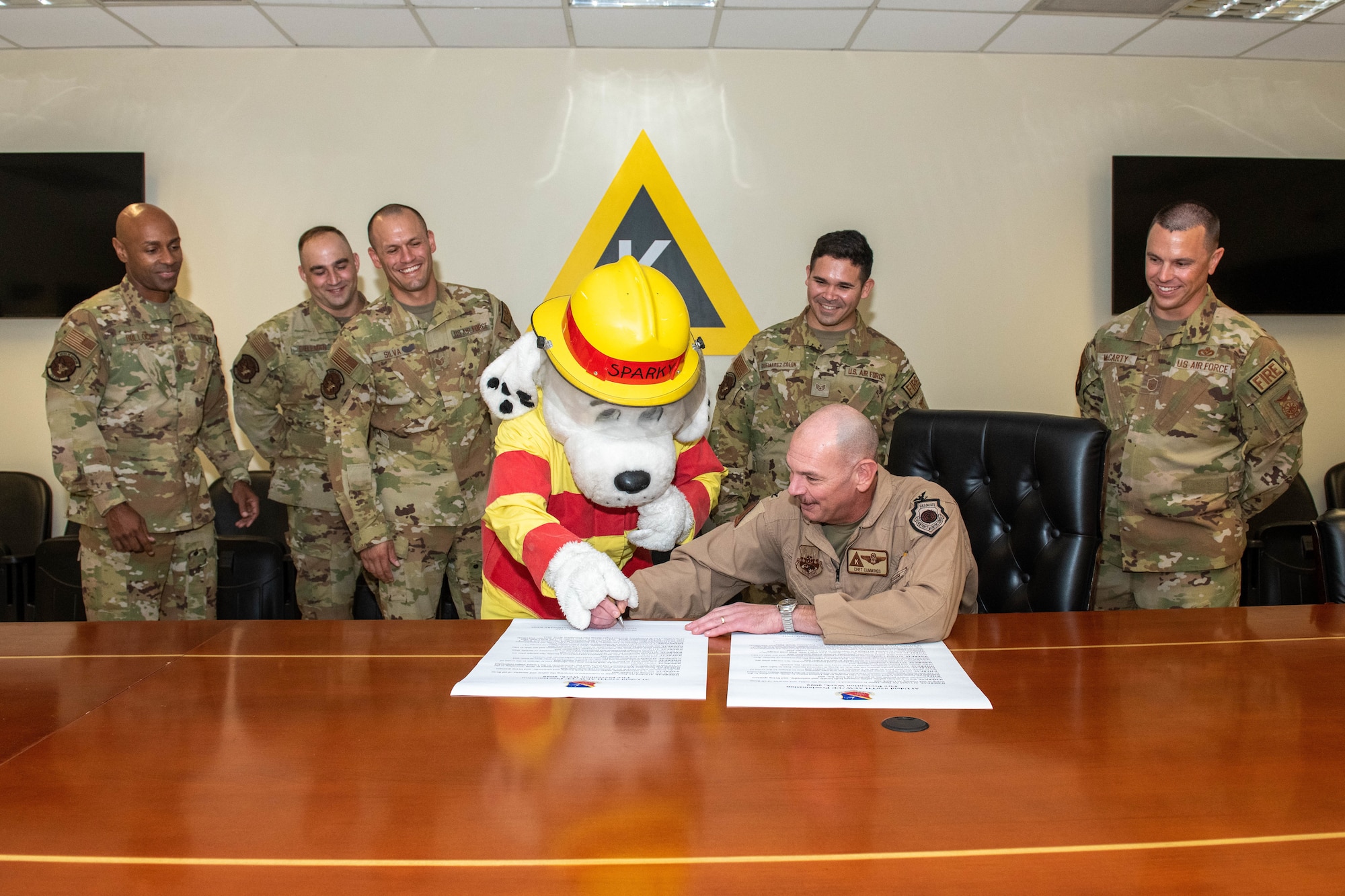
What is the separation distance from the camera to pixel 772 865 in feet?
3.06

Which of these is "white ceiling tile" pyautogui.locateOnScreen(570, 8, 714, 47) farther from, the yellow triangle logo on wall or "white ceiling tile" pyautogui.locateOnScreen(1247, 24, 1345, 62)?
"white ceiling tile" pyautogui.locateOnScreen(1247, 24, 1345, 62)

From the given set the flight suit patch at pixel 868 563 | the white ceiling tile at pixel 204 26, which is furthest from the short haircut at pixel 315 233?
the flight suit patch at pixel 868 563

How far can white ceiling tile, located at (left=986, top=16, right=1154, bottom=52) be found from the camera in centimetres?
378

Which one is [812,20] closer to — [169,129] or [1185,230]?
[1185,230]

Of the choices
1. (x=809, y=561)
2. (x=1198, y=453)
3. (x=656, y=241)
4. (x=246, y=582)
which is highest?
(x=656, y=241)

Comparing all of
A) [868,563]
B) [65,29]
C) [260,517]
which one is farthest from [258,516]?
[868,563]

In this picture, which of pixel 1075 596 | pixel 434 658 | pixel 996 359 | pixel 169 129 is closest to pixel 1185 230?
pixel 1075 596

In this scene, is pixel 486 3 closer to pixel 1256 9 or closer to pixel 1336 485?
pixel 1256 9

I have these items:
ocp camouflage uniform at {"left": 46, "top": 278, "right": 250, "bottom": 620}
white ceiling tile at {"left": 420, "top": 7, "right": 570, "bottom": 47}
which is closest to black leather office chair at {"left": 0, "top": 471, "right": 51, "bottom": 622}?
ocp camouflage uniform at {"left": 46, "top": 278, "right": 250, "bottom": 620}

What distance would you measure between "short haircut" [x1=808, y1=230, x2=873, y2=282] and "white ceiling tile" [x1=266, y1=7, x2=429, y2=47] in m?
1.94

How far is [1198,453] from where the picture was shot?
→ 264 cm

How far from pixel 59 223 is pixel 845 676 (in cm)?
418

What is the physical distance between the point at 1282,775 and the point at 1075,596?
0.85m

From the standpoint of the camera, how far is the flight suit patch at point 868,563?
1.83m
